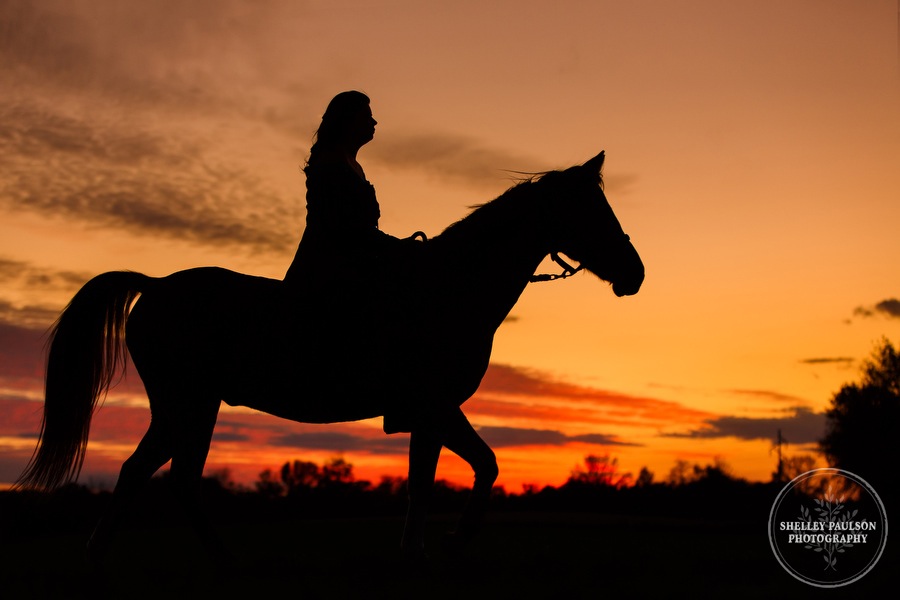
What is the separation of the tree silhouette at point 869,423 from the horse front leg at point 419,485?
42.7 meters

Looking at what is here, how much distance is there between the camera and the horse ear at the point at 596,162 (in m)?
8.15

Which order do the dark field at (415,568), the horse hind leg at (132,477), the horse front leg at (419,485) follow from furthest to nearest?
1. the horse hind leg at (132,477)
2. the horse front leg at (419,485)
3. the dark field at (415,568)

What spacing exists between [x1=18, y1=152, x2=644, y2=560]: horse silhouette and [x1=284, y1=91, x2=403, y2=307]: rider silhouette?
200 mm

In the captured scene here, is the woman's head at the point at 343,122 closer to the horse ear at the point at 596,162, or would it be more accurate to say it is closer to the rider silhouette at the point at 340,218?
the rider silhouette at the point at 340,218

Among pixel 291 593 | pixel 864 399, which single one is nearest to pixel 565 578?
pixel 291 593

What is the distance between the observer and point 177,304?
26.9 feet

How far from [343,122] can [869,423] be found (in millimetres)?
49676

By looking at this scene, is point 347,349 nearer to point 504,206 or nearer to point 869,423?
point 504,206

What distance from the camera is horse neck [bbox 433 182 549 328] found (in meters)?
7.71

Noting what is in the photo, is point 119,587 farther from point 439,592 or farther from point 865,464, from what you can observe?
point 865,464

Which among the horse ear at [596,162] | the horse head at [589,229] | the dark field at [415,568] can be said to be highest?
the horse ear at [596,162]

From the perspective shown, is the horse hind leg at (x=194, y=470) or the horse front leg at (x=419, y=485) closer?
the horse front leg at (x=419, y=485)

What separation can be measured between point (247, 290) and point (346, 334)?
3.43 ft

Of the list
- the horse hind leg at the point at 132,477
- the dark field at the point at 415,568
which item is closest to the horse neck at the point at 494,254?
the dark field at the point at 415,568
